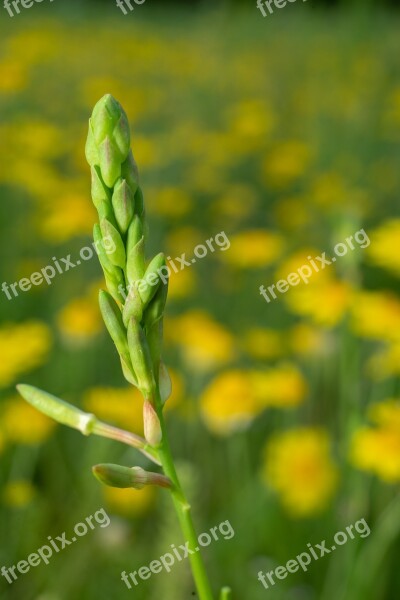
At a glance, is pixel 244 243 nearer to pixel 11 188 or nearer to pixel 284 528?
pixel 284 528

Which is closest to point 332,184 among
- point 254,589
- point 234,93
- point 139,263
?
point 254,589

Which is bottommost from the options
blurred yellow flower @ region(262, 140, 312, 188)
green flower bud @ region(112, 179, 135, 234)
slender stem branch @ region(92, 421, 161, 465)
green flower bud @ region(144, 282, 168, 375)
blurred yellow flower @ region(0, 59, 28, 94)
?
blurred yellow flower @ region(262, 140, 312, 188)

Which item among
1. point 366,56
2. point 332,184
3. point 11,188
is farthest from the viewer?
point 366,56

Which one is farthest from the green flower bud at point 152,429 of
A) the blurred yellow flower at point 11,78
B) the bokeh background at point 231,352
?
the blurred yellow flower at point 11,78

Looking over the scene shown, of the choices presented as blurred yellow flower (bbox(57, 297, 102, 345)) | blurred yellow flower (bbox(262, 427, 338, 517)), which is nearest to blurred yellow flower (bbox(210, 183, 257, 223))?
blurred yellow flower (bbox(57, 297, 102, 345))

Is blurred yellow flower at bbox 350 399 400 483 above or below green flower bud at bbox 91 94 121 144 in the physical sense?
below

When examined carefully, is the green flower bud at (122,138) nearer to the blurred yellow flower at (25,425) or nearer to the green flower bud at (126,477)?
the green flower bud at (126,477)

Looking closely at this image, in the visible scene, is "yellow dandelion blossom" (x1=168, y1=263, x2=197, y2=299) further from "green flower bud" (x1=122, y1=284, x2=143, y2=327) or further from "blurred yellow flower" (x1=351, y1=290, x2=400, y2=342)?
"green flower bud" (x1=122, y1=284, x2=143, y2=327)
